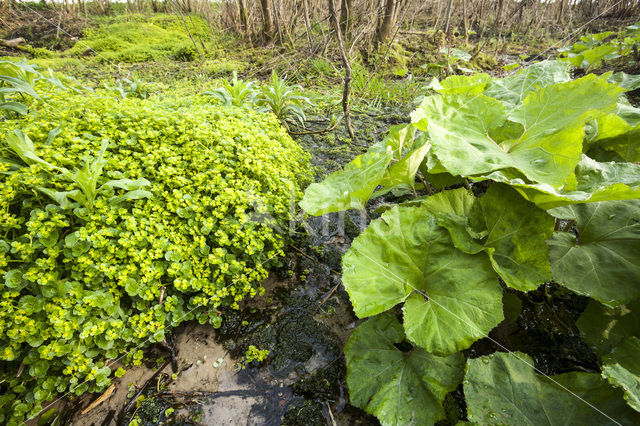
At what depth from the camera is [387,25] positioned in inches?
222

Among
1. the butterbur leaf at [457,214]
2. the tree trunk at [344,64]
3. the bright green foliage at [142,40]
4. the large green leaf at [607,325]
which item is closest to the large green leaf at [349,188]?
the butterbur leaf at [457,214]

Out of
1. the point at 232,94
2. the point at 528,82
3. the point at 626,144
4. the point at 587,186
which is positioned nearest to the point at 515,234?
the point at 587,186

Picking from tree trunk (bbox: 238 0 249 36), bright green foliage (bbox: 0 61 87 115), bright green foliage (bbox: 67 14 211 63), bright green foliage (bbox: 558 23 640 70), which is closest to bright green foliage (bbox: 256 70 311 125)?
bright green foliage (bbox: 0 61 87 115)

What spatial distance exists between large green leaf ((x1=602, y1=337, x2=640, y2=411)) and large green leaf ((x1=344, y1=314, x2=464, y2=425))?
47 centimetres

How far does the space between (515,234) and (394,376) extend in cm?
81

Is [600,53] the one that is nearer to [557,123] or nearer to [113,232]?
[557,123]

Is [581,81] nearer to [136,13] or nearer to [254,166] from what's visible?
[254,166]

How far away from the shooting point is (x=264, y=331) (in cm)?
167

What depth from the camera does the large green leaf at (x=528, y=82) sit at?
173cm

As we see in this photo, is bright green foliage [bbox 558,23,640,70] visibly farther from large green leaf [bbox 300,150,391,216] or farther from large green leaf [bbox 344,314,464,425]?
large green leaf [bbox 344,314,464,425]

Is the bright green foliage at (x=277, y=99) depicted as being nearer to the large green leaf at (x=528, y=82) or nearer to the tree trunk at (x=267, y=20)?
the large green leaf at (x=528, y=82)

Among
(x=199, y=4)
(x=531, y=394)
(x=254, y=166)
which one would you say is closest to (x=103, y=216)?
(x=254, y=166)

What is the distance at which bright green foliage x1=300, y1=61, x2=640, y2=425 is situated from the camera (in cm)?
102

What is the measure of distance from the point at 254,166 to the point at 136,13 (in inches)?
514
